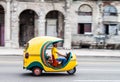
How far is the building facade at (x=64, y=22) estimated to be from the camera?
149ft

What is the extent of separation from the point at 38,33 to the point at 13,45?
10.3 feet

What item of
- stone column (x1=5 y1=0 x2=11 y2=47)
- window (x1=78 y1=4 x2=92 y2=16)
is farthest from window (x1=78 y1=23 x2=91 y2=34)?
stone column (x1=5 y1=0 x2=11 y2=47)

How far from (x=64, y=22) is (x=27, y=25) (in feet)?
13.0

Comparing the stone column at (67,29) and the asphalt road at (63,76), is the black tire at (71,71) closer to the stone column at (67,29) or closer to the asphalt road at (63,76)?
the asphalt road at (63,76)

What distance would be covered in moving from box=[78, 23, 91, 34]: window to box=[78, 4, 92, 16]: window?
45.2 inches

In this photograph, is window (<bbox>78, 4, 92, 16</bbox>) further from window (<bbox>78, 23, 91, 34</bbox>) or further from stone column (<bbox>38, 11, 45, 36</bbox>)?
stone column (<bbox>38, 11, 45, 36</bbox>)

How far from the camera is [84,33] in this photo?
161ft

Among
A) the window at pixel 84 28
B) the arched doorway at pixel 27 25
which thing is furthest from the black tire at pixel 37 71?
the window at pixel 84 28

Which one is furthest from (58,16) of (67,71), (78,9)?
(67,71)

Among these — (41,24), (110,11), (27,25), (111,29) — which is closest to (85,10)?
(110,11)

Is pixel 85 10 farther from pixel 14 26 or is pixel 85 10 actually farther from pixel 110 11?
pixel 14 26

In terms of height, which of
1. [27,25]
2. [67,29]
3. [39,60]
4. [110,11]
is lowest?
[39,60]

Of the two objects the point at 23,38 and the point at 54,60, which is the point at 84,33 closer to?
the point at 23,38

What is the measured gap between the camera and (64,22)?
47.2 meters
